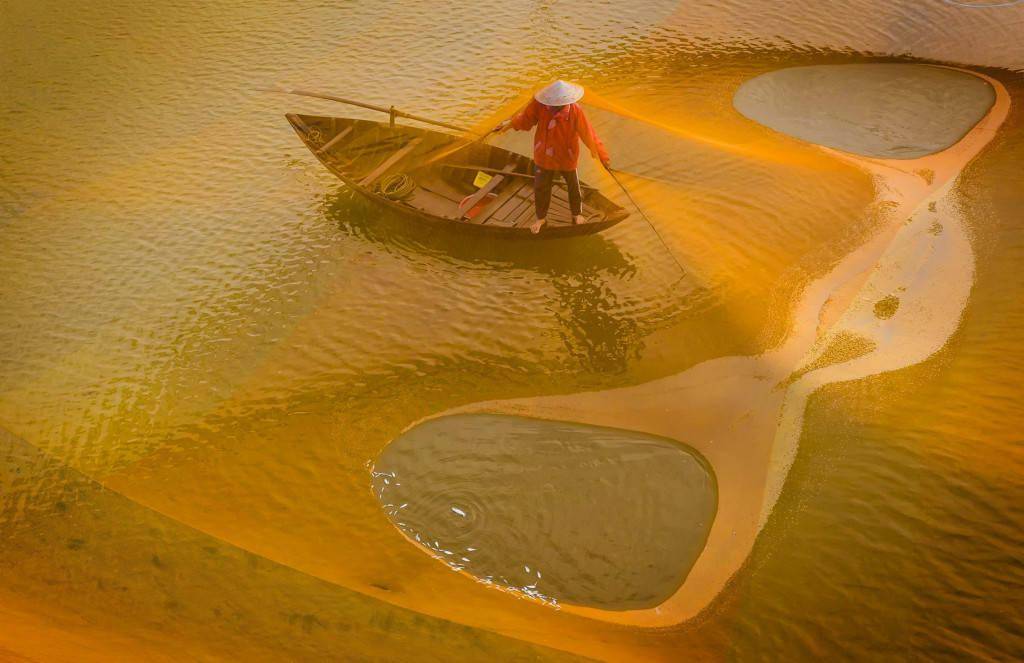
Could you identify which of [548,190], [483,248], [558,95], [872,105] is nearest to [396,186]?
[483,248]

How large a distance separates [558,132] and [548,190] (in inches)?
23.6

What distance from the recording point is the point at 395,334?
612 centimetres

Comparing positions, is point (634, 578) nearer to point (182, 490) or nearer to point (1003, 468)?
point (1003, 468)

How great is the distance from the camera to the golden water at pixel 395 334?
171 inches

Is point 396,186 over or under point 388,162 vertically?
under

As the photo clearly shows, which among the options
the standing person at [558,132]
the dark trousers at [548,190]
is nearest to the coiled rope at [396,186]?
the standing person at [558,132]

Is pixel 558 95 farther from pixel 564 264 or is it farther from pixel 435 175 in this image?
pixel 435 175

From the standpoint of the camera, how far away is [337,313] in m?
6.33

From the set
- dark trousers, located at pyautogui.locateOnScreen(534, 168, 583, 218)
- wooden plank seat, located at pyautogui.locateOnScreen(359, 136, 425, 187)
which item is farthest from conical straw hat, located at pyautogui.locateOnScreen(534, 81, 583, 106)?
wooden plank seat, located at pyautogui.locateOnScreen(359, 136, 425, 187)

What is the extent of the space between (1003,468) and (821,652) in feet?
5.83

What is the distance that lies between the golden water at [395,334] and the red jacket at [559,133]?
902mm

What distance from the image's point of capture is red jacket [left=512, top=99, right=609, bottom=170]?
20.4 feet

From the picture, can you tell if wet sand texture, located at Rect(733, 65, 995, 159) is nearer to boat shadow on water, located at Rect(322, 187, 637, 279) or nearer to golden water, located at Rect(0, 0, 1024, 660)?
golden water, located at Rect(0, 0, 1024, 660)

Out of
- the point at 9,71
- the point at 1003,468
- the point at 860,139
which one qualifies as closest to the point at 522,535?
the point at 1003,468
